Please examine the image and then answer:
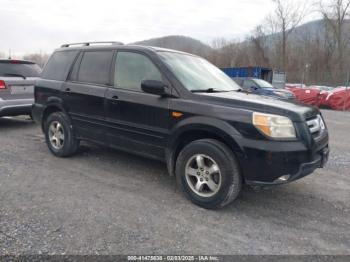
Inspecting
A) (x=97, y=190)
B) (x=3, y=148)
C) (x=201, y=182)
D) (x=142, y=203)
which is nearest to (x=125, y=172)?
(x=97, y=190)

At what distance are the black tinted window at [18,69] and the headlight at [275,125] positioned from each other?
624cm

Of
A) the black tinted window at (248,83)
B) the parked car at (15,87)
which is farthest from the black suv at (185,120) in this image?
the black tinted window at (248,83)

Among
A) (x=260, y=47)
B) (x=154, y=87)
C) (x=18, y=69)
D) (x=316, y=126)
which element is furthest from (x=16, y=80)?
(x=260, y=47)

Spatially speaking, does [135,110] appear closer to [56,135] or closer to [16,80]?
[56,135]

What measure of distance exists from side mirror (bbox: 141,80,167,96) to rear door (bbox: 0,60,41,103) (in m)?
4.61

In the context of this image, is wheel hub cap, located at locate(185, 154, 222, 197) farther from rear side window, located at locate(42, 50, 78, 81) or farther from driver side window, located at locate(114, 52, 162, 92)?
rear side window, located at locate(42, 50, 78, 81)

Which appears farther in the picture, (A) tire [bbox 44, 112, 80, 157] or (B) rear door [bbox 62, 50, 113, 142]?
(A) tire [bbox 44, 112, 80, 157]

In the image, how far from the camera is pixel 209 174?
11.6ft

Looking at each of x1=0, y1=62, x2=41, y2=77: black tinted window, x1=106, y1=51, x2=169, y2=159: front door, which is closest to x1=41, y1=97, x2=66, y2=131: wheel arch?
x1=106, y1=51, x2=169, y2=159: front door

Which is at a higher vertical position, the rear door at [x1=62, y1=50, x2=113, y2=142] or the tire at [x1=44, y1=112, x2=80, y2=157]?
the rear door at [x1=62, y1=50, x2=113, y2=142]

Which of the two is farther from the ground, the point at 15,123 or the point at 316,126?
the point at 316,126

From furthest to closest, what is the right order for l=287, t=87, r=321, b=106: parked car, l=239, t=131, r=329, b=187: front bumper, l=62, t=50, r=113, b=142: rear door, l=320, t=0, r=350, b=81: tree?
l=320, t=0, r=350, b=81: tree → l=287, t=87, r=321, b=106: parked car → l=62, t=50, r=113, b=142: rear door → l=239, t=131, r=329, b=187: front bumper

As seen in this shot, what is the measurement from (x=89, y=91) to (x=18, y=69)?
12.6 feet

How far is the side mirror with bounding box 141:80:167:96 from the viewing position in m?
3.69
